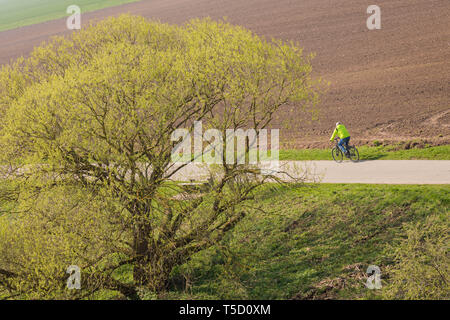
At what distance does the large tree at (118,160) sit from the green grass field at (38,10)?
59.5 m

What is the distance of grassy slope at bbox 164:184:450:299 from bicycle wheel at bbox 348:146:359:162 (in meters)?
2.81

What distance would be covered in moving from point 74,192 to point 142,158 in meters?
2.15

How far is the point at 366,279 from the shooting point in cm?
1395

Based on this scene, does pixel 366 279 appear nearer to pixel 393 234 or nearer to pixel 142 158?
pixel 393 234

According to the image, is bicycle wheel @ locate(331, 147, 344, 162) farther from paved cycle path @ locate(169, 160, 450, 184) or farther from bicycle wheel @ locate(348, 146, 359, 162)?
bicycle wheel @ locate(348, 146, 359, 162)

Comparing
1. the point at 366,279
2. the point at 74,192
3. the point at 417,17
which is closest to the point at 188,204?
the point at 74,192

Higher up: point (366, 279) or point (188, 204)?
point (188, 204)

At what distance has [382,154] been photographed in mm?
20125

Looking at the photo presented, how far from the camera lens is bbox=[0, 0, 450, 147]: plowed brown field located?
949 inches

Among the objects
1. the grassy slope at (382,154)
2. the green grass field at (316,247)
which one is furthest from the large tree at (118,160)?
the grassy slope at (382,154)

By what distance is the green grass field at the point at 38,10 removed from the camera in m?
71.8

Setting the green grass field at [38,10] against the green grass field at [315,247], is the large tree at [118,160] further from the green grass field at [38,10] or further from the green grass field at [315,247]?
the green grass field at [38,10]

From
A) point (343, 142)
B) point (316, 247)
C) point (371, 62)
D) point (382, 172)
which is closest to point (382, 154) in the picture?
point (343, 142)

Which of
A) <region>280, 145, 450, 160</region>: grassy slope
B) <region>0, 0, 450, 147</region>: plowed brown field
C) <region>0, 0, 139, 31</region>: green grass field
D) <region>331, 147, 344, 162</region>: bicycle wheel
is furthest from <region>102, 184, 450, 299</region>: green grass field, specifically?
<region>0, 0, 139, 31</region>: green grass field
